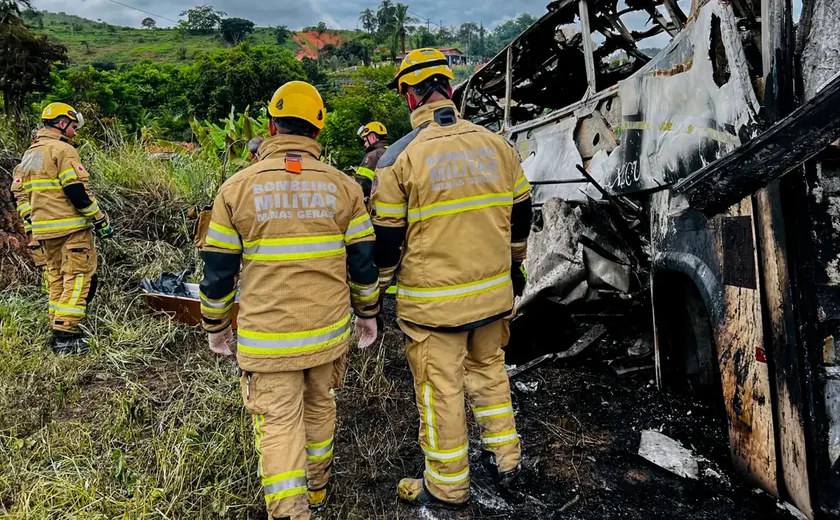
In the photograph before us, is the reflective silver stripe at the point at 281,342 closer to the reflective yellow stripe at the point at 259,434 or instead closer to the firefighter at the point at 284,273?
the firefighter at the point at 284,273

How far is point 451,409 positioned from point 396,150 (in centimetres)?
108

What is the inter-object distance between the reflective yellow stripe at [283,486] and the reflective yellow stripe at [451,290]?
80 cm

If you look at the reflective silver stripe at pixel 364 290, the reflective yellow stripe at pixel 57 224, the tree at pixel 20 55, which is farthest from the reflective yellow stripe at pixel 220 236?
the tree at pixel 20 55

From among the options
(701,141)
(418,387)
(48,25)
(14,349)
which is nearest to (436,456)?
(418,387)

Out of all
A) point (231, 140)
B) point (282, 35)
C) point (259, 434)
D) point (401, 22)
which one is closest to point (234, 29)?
point (282, 35)

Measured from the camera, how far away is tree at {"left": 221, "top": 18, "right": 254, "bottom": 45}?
69750mm

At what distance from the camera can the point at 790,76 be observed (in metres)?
1.50

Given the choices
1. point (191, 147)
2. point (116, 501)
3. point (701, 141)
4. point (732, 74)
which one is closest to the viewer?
point (732, 74)

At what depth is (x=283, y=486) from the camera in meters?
1.91

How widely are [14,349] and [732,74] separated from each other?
4.60 metres

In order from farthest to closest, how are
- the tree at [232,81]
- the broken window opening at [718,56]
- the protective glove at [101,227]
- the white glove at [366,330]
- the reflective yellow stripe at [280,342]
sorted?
the tree at [232,81], the protective glove at [101,227], the white glove at [366,330], the reflective yellow stripe at [280,342], the broken window opening at [718,56]

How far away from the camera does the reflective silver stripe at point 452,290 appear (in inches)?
82.1

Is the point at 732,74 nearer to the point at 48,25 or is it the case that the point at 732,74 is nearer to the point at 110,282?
the point at 110,282

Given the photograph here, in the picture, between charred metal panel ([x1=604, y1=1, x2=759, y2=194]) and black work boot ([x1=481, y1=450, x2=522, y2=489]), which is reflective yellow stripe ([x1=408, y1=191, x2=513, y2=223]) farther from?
black work boot ([x1=481, y1=450, x2=522, y2=489])
